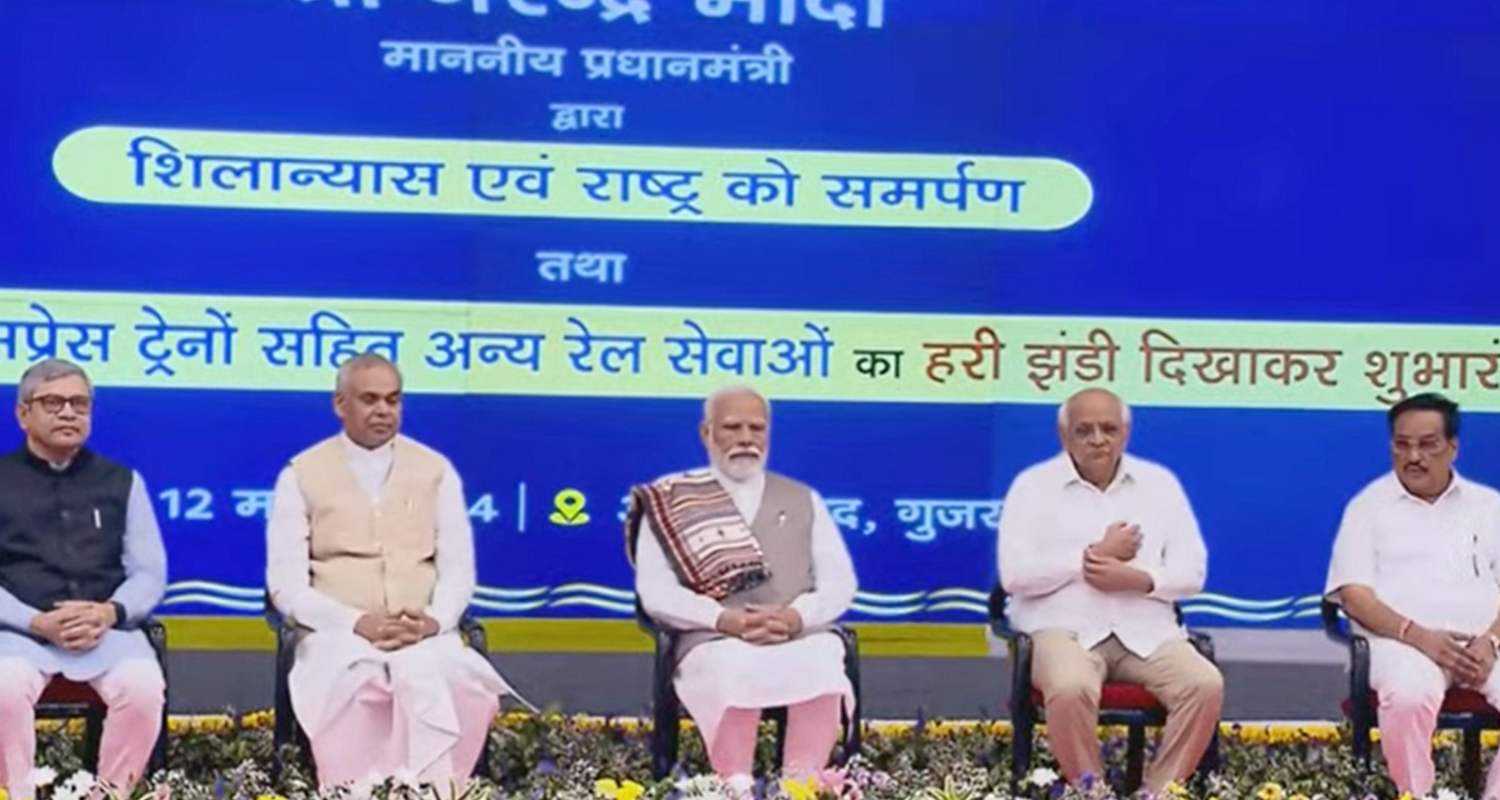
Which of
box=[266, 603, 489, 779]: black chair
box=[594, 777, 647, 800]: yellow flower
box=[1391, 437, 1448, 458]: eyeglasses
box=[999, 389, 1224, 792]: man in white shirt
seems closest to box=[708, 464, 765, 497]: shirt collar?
box=[999, 389, 1224, 792]: man in white shirt

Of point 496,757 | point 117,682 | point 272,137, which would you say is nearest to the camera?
point 117,682

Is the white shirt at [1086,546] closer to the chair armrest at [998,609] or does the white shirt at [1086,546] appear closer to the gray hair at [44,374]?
the chair armrest at [998,609]

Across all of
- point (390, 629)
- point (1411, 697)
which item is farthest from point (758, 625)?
point (1411, 697)

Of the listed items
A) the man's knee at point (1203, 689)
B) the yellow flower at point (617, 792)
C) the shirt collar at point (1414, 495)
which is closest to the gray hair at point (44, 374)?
the yellow flower at point (617, 792)

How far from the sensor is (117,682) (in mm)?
4832

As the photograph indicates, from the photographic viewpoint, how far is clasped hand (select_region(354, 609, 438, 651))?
16.3ft

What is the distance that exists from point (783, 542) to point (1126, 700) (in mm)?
861

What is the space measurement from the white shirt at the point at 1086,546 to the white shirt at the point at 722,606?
1.28ft

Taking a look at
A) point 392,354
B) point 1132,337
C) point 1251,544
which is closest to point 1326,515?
point 1251,544

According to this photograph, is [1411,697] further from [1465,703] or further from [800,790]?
[800,790]

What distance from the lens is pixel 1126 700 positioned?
16.6 ft

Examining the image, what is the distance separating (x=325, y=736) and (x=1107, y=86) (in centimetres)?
287

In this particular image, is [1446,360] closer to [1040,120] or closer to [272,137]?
[1040,120]

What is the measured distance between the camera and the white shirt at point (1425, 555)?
17.2 ft
